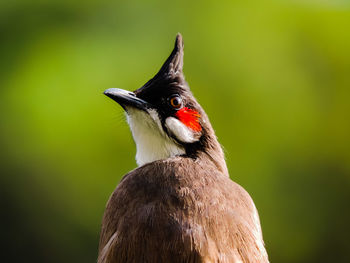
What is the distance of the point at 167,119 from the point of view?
414 centimetres

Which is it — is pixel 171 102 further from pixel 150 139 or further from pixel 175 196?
pixel 175 196

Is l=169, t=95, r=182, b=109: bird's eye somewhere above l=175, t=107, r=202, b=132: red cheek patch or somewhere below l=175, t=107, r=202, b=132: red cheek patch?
above

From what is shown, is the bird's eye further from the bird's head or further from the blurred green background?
the blurred green background

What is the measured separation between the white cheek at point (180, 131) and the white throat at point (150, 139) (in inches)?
2.0

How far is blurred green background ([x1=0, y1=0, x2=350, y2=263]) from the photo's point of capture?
8.16 metres

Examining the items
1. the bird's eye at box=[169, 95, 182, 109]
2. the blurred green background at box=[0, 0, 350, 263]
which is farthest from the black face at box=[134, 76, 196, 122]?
the blurred green background at box=[0, 0, 350, 263]

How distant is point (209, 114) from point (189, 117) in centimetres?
384

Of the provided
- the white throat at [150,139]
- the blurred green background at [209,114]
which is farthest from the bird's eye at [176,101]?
the blurred green background at [209,114]

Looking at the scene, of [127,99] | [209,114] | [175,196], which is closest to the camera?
[175,196]

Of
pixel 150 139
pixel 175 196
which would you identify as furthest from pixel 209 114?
pixel 175 196

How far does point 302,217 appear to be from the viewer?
27.0ft

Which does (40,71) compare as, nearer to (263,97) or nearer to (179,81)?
(263,97)

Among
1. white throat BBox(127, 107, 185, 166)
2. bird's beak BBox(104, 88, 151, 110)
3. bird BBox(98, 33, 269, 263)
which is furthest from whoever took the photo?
white throat BBox(127, 107, 185, 166)

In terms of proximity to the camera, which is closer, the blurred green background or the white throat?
the white throat
